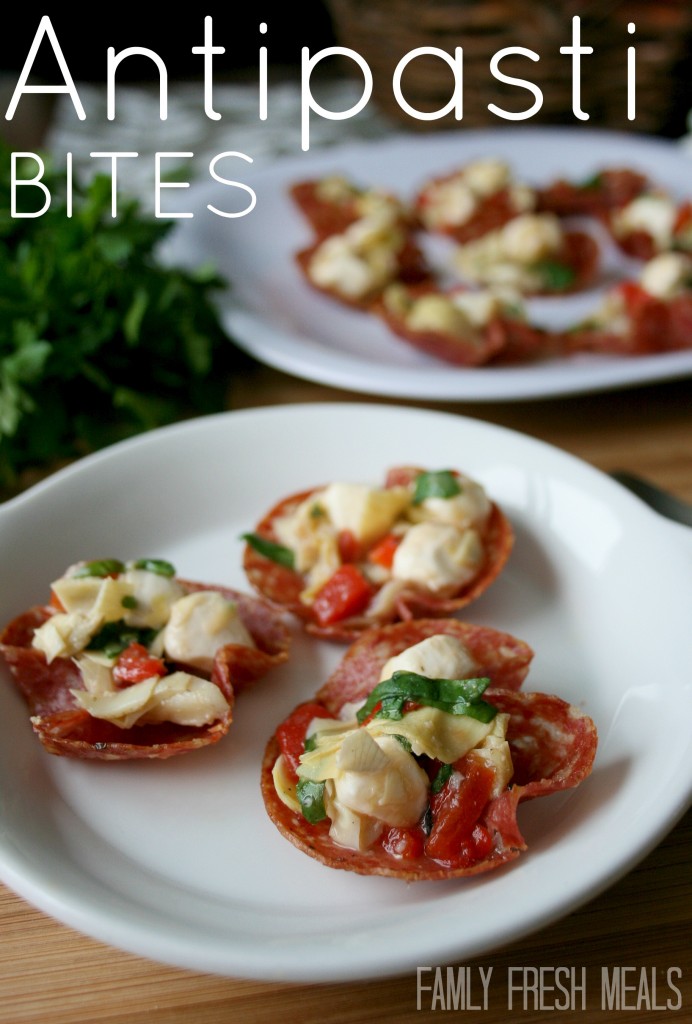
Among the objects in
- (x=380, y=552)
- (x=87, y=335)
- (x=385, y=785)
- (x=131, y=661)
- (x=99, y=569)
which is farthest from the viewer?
(x=87, y=335)

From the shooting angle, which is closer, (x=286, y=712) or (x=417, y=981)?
(x=417, y=981)

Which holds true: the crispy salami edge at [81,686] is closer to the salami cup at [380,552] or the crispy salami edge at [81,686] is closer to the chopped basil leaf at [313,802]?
the salami cup at [380,552]

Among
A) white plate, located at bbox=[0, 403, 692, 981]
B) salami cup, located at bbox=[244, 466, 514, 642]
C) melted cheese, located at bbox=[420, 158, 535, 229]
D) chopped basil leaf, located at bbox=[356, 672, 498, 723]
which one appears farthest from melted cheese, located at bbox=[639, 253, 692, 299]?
chopped basil leaf, located at bbox=[356, 672, 498, 723]

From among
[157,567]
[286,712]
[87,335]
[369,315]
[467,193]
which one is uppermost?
[467,193]

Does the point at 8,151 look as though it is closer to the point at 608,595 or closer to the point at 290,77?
the point at 608,595

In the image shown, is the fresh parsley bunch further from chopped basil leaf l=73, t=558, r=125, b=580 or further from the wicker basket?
the wicker basket

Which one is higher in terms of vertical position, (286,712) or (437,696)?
(437,696)

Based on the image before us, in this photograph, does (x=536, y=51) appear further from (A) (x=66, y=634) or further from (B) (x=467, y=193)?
(A) (x=66, y=634)

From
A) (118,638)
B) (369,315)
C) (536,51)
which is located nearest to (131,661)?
(118,638)
